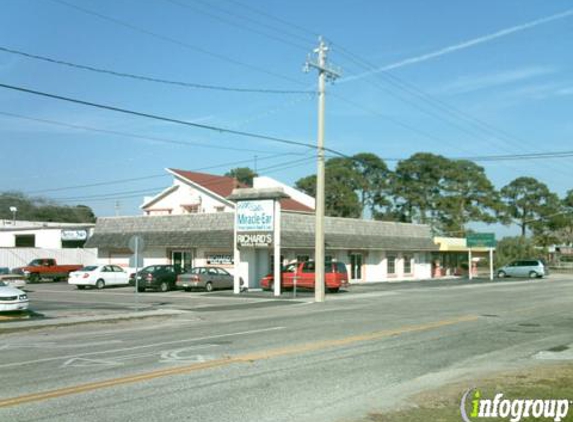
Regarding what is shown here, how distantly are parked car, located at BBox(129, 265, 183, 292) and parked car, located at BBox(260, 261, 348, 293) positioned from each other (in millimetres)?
5519

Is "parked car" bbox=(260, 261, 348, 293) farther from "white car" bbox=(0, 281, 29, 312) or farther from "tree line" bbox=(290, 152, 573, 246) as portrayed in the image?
"tree line" bbox=(290, 152, 573, 246)

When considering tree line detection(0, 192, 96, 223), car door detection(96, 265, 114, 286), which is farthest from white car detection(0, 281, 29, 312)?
tree line detection(0, 192, 96, 223)

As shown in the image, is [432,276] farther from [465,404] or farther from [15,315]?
[465,404]

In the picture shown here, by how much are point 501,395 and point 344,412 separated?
1956 mm

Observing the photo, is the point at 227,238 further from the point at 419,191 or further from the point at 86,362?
the point at 419,191

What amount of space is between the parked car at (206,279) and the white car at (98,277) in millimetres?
6367

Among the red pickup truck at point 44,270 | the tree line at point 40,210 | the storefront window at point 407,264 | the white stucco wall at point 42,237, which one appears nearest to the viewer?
the red pickup truck at point 44,270

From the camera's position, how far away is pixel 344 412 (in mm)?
7816

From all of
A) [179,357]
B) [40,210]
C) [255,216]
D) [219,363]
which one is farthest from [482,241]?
[40,210]

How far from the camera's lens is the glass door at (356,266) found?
51362mm


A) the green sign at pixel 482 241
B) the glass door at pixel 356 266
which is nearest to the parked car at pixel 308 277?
the glass door at pixel 356 266

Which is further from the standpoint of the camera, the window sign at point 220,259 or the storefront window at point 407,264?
the storefront window at point 407,264

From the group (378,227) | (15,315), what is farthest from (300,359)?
(378,227)

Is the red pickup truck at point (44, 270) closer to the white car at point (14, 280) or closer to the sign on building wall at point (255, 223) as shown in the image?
the white car at point (14, 280)
